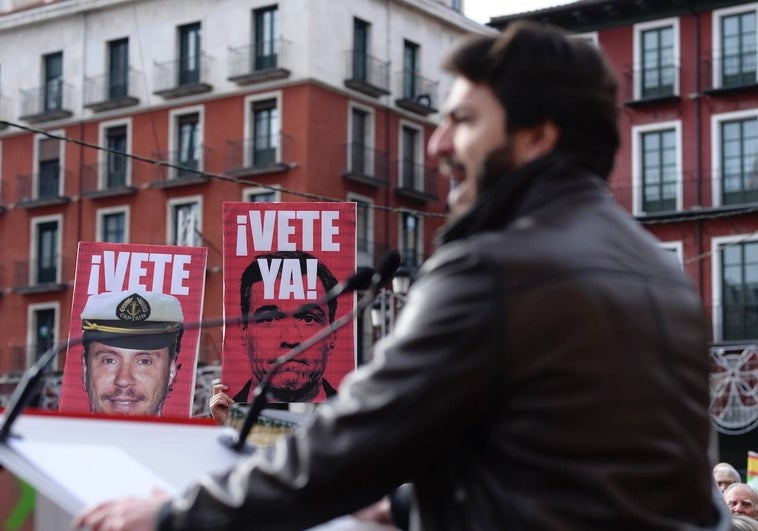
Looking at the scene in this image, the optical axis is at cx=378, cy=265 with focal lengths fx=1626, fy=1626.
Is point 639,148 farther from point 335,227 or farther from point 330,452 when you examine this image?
point 330,452

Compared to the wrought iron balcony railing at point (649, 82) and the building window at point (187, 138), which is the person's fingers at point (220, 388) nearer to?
the wrought iron balcony railing at point (649, 82)

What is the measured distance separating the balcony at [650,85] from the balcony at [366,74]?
22.7 ft

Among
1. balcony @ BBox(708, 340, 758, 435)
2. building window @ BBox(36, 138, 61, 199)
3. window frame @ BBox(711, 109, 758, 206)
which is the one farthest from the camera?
building window @ BBox(36, 138, 61, 199)

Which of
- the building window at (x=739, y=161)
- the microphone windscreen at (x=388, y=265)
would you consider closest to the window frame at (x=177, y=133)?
the building window at (x=739, y=161)

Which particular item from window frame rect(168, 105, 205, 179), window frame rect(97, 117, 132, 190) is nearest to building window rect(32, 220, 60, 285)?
window frame rect(97, 117, 132, 190)

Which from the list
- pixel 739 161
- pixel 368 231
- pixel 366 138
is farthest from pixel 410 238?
pixel 739 161

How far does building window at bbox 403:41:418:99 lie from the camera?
43.5 meters

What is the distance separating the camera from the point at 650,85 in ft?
124

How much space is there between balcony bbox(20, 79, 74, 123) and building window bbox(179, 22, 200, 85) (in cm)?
359

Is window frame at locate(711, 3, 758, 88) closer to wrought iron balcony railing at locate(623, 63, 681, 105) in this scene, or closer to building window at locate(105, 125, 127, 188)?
wrought iron balcony railing at locate(623, 63, 681, 105)

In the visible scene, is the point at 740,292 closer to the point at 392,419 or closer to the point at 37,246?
the point at 37,246

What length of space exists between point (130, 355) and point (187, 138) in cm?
3314

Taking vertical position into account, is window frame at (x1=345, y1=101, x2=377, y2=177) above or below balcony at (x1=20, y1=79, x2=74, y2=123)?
below

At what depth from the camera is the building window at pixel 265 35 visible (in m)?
41.1
